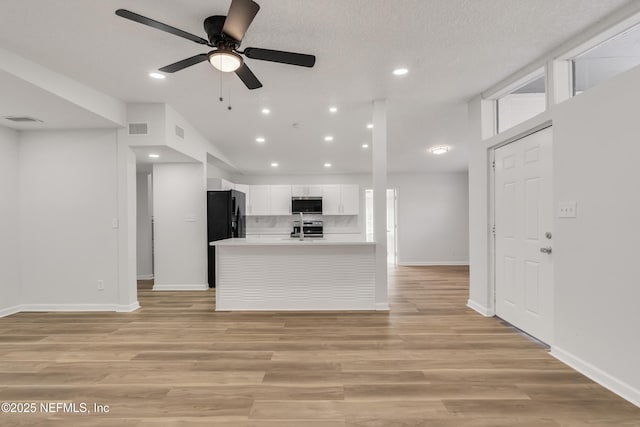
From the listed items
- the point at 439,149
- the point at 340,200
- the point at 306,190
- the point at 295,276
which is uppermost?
the point at 439,149

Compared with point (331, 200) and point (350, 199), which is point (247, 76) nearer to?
point (331, 200)

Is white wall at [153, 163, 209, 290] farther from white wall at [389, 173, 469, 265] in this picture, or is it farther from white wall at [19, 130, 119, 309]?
white wall at [389, 173, 469, 265]

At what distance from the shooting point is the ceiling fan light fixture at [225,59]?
2135 mm

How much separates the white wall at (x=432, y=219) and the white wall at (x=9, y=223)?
7.45 meters

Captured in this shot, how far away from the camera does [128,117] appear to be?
3.89m

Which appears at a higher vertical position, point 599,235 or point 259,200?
point 259,200

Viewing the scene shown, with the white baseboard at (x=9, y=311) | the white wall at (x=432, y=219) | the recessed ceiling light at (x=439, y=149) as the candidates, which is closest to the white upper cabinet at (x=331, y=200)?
the white wall at (x=432, y=219)

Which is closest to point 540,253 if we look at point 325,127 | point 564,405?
point 564,405

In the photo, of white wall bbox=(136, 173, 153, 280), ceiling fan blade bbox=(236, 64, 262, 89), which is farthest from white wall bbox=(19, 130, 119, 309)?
ceiling fan blade bbox=(236, 64, 262, 89)

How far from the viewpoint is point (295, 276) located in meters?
3.97

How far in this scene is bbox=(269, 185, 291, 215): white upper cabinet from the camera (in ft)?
25.9

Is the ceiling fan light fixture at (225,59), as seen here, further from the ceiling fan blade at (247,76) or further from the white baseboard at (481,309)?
the white baseboard at (481,309)

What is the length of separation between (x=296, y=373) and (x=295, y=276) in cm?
170

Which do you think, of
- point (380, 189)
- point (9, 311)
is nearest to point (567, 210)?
point (380, 189)
